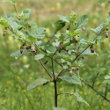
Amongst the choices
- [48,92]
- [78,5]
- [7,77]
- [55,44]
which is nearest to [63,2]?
[78,5]

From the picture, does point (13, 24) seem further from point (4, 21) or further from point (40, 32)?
point (40, 32)

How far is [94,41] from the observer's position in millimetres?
2572

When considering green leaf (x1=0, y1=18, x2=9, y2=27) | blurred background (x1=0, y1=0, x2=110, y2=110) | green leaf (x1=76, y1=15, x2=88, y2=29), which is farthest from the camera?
blurred background (x1=0, y1=0, x2=110, y2=110)

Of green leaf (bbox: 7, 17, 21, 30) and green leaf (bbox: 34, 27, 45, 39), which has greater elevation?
green leaf (bbox: 7, 17, 21, 30)

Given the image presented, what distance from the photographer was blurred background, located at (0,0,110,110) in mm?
3807

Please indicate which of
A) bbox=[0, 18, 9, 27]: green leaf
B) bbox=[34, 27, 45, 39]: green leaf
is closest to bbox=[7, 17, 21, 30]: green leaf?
bbox=[0, 18, 9, 27]: green leaf

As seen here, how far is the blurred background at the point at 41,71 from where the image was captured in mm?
3807

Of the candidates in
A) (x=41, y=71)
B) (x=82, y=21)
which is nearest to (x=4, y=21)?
(x=82, y=21)

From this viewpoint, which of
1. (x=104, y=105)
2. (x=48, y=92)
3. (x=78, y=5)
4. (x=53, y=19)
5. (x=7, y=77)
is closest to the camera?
(x=104, y=105)

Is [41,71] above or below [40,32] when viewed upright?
below

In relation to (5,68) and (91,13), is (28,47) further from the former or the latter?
(91,13)

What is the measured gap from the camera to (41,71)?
18.8 feet

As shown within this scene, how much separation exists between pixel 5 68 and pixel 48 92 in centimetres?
172

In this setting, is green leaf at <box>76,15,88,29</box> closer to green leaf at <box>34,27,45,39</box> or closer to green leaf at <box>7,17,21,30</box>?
green leaf at <box>34,27,45,39</box>
